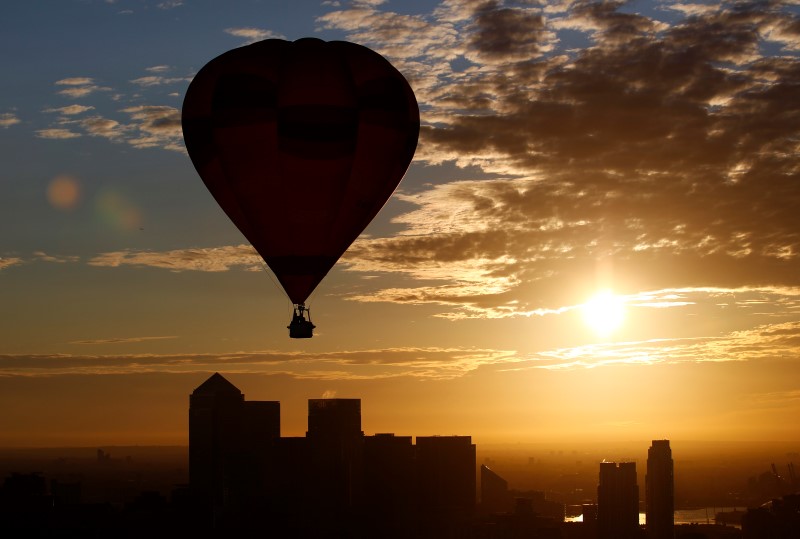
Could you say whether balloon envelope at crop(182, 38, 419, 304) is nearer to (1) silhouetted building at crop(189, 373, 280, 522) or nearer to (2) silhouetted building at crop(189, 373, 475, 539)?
(2) silhouetted building at crop(189, 373, 475, 539)

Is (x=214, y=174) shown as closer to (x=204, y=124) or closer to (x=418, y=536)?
(x=204, y=124)

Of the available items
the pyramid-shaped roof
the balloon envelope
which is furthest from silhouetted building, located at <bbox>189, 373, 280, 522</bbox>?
the balloon envelope

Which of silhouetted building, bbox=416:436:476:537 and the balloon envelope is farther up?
the balloon envelope

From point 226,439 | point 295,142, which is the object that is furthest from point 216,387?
point 295,142

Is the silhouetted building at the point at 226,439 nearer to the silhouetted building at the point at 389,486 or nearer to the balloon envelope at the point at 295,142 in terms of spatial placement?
Result: the silhouetted building at the point at 389,486

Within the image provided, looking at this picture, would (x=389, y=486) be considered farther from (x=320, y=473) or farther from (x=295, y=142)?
(x=295, y=142)

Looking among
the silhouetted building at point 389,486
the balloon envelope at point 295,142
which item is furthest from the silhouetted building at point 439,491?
the balloon envelope at point 295,142
